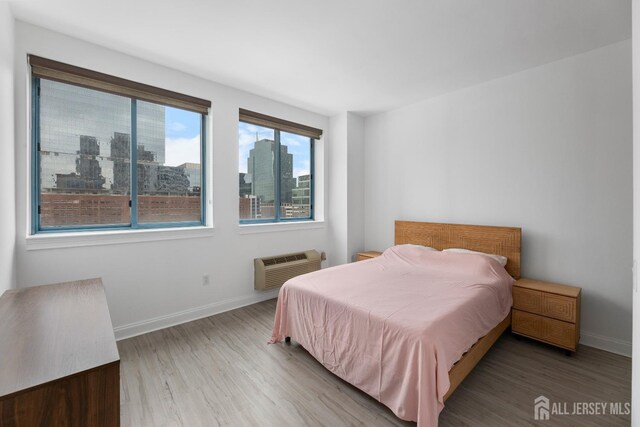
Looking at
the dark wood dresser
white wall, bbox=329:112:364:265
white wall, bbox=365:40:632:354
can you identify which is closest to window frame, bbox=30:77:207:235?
the dark wood dresser

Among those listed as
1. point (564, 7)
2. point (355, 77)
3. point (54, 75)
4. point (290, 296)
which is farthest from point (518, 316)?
→ point (54, 75)

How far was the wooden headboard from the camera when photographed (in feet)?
9.50

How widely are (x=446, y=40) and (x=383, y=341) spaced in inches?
98.1

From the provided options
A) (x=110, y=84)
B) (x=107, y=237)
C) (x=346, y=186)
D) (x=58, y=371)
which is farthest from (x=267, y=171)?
(x=58, y=371)

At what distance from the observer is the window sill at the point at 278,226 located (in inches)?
139

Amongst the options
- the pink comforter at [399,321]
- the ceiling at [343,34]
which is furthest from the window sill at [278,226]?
the ceiling at [343,34]

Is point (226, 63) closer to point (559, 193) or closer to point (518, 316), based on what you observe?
point (559, 193)

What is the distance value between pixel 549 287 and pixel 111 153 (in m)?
4.38

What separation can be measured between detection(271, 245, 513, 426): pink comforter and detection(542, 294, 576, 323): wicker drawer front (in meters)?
0.28

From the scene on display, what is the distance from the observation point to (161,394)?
74.5 inches

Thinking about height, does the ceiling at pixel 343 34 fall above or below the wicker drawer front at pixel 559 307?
above

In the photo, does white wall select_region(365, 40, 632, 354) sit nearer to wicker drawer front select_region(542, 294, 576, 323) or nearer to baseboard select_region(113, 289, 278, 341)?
wicker drawer front select_region(542, 294, 576, 323)

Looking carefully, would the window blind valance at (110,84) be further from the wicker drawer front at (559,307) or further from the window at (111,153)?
the wicker drawer front at (559,307)

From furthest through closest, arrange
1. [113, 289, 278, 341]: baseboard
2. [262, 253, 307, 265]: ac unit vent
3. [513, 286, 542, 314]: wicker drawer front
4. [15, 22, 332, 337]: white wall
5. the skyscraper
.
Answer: the skyscraper → [262, 253, 307, 265]: ac unit vent → [113, 289, 278, 341]: baseboard → [513, 286, 542, 314]: wicker drawer front → [15, 22, 332, 337]: white wall
